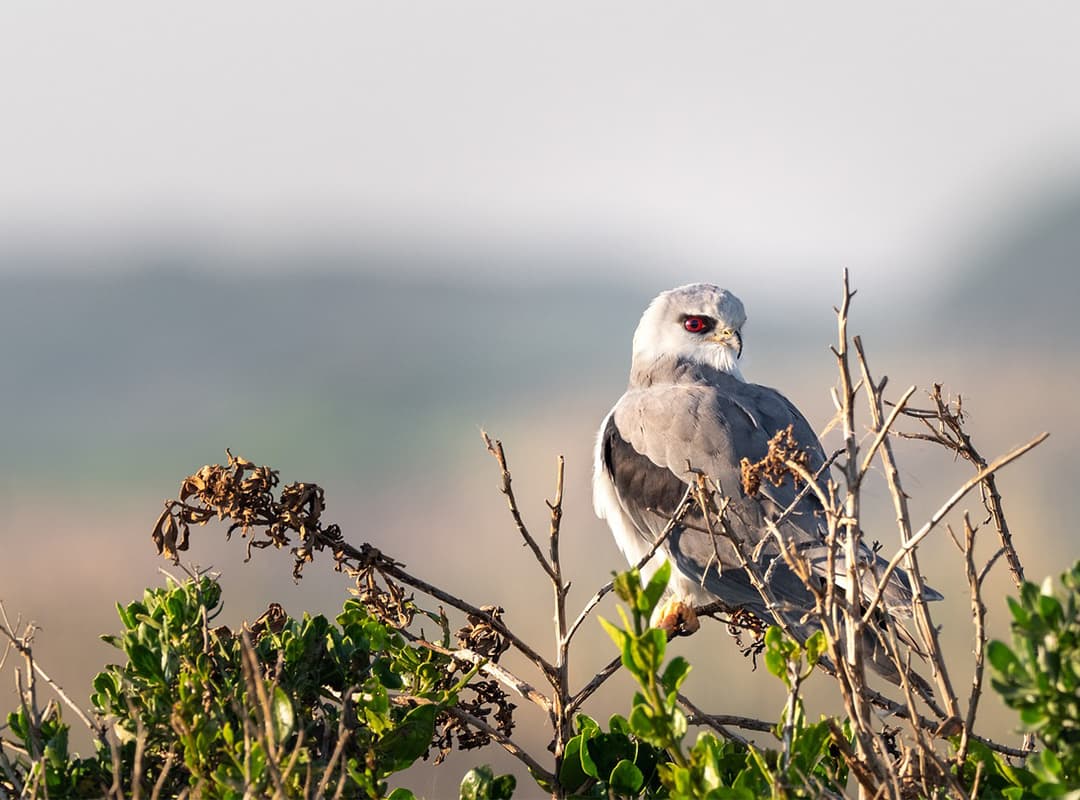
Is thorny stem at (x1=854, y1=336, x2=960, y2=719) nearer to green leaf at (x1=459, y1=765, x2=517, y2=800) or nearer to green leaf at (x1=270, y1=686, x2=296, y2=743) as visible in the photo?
green leaf at (x1=459, y1=765, x2=517, y2=800)

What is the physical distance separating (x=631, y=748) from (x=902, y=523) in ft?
2.40

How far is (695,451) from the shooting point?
5.39 m

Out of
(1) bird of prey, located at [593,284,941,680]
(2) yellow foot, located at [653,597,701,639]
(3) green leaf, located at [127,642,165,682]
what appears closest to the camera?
(3) green leaf, located at [127,642,165,682]

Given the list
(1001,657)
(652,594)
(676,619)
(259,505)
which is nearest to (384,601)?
(259,505)

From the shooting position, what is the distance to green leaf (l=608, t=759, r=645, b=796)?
8.10ft

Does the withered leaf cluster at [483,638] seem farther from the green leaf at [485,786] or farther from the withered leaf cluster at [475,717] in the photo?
the green leaf at [485,786]

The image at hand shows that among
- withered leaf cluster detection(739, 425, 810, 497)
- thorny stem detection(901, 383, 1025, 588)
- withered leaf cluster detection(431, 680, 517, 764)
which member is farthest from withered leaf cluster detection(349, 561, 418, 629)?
thorny stem detection(901, 383, 1025, 588)

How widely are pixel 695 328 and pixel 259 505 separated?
3.86 m

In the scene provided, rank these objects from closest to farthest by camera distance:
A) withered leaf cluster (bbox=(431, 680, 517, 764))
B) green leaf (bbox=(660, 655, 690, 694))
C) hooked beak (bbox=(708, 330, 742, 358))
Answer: green leaf (bbox=(660, 655, 690, 694))
withered leaf cluster (bbox=(431, 680, 517, 764))
hooked beak (bbox=(708, 330, 742, 358))

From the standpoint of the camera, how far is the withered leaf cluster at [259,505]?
104 inches

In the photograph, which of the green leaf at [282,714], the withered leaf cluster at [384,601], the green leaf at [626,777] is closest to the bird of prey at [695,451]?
the withered leaf cluster at [384,601]

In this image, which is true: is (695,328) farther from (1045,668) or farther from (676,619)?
(1045,668)

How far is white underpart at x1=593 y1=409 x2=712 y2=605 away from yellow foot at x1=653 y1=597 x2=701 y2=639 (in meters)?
0.16

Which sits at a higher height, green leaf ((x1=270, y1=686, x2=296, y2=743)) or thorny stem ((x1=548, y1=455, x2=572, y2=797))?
thorny stem ((x1=548, y1=455, x2=572, y2=797))
